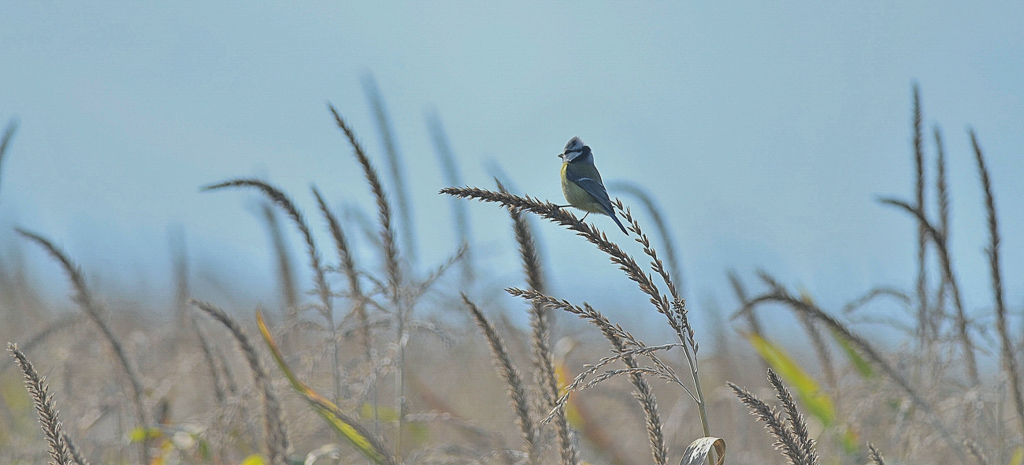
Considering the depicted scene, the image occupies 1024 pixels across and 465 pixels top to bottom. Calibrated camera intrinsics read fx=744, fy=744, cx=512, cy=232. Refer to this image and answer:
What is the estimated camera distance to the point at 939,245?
7.80ft

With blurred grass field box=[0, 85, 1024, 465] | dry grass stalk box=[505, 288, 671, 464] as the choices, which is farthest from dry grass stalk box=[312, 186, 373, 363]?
dry grass stalk box=[505, 288, 671, 464]

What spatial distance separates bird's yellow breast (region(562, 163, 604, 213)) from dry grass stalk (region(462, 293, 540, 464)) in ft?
2.35

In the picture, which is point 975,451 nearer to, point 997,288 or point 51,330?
point 997,288

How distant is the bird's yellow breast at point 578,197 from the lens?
94.9 inches

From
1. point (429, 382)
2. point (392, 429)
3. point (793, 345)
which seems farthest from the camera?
point (793, 345)

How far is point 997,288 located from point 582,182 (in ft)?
4.48

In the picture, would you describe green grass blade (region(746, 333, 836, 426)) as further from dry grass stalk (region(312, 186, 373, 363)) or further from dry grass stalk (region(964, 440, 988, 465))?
dry grass stalk (region(312, 186, 373, 363))

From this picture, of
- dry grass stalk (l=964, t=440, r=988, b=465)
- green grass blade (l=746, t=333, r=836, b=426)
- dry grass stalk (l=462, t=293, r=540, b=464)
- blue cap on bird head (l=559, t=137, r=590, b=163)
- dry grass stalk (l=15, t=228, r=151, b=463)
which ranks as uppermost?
blue cap on bird head (l=559, t=137, r=590, b=163)

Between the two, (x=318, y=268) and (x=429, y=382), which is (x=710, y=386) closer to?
(x=429, y=382)

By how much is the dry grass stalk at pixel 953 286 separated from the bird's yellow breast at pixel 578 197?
92cm

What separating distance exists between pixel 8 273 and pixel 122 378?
4273 millimetres

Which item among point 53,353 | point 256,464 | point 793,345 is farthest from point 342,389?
point 793,345

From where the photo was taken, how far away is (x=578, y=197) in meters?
2.49

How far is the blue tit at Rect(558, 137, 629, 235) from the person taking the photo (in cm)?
234
